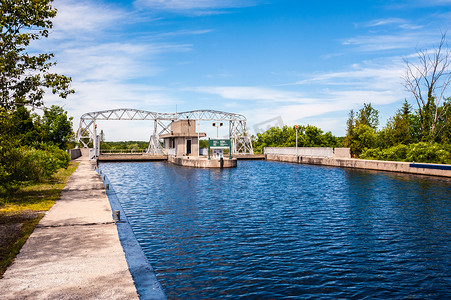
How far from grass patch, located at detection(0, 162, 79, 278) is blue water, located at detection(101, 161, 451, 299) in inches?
152

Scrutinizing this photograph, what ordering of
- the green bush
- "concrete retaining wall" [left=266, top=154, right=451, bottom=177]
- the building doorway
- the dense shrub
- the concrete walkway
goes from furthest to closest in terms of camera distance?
1. the building doorway
2. the dense shrub
3. "concrete retaining wall" [left=266, top=154, right=451, bottom=177]
4. the green bush
5. the concrete walkway

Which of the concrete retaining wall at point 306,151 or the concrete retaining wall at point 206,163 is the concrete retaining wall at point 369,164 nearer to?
the concrete retaining wall at point 306,151

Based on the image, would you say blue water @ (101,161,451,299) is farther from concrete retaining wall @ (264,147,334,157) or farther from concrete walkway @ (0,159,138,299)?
concrete retaining wall @ (264,147,334,157)

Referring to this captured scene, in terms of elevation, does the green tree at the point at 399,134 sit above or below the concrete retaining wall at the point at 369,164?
above

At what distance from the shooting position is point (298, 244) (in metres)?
12.9

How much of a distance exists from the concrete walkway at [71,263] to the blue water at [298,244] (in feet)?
4.84

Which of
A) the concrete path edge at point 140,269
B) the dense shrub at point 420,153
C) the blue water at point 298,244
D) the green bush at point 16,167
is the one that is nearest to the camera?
the concrete path edge at point 140,269

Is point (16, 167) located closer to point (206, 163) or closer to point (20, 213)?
point (20, 213)

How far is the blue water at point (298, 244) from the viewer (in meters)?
9.27

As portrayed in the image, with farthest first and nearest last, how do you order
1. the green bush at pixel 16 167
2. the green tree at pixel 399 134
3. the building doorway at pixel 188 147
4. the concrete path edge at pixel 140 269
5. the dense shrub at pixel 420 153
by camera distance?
the building doorway at pixel 188 147 < the green tree at pixel 399 134 < the dense shrub at pixel 420 153 < the green bush at pixel 16 167 < the concrete path edge at pixel 140 269

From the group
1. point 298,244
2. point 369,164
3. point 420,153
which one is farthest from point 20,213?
point 420,153

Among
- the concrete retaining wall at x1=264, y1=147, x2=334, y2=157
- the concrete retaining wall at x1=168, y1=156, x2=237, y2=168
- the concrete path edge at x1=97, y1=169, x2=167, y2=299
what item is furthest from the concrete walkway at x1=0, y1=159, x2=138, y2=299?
the concrete retaining wall at x1=264, y1=147, x2=334, y2=157

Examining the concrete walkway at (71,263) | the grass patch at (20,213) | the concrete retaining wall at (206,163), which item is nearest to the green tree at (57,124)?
the concrete retaining wall at (206,163)

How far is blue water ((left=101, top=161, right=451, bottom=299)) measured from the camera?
9.27 m
